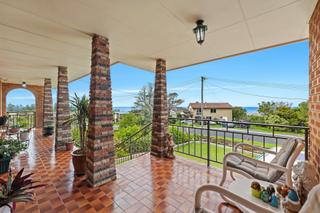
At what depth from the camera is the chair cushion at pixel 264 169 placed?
1642 mm

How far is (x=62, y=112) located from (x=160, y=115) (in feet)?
9.20

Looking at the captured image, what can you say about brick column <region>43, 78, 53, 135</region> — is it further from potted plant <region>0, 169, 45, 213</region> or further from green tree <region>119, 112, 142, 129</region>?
green tree <region>119, 112, 142, 129</region>

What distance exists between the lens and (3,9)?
1.74m


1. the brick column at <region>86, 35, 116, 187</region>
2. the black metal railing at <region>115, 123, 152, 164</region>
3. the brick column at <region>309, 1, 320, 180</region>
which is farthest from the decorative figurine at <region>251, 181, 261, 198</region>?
the black metal railing at <region>115, 123, 152, 164</region>

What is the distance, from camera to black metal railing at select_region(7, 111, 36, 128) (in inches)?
277

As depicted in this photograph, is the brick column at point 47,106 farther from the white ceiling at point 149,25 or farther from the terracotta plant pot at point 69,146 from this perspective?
the white ceiling at point 149,25

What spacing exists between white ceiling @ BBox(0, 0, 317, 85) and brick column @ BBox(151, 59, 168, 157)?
492 mm

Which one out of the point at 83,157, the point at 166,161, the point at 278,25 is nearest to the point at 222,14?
the point at 278,25

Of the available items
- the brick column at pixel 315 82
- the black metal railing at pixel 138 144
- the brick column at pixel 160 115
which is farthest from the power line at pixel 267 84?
the brick column at pixel 315 82

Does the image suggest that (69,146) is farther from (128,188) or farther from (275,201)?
(275,201)

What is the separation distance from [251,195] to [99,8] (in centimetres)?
248

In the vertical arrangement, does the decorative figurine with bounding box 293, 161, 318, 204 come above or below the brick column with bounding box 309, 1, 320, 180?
below

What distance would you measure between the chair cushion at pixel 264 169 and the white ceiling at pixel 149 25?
60.1 inches

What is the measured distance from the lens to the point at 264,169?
6.19 feet
